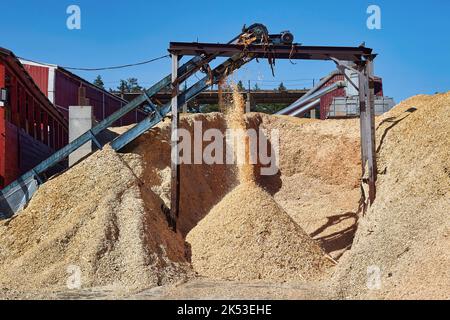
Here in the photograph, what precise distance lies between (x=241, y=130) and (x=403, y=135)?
6.88 meters

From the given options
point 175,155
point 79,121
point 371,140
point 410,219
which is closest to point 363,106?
point 371,140

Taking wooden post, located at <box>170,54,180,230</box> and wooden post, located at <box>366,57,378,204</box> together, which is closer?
wooden post, located at <box>170,54,180,230</box>

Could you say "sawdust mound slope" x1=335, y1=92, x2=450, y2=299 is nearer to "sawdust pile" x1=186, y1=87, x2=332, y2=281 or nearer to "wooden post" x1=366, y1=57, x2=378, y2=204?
"wooden post" x1=366, y1=57, x2=378, y2=204

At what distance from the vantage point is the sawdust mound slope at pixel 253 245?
1200 cm

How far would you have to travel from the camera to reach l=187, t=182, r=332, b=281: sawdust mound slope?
39.4 feet

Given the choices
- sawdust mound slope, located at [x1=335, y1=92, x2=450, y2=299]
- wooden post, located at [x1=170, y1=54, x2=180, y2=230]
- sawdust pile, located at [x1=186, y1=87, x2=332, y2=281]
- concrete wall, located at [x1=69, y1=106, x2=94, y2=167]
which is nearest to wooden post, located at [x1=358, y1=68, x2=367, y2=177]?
sawdust mound slope, located at [x1=335, y1=92, x2=450, y2=299]

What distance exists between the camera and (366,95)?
15234mm

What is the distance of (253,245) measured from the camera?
12508 millimetres

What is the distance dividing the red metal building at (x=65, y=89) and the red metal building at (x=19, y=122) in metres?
5.40

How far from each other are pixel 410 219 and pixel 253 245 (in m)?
3.19

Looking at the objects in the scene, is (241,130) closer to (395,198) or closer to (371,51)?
(371,51)

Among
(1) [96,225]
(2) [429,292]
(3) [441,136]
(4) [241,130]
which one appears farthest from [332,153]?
(2) [429,292]

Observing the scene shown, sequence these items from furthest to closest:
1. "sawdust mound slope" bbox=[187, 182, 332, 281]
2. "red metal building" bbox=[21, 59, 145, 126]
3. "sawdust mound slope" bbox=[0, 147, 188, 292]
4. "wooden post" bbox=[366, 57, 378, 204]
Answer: "red metal building" bbox=[21, 59, 145, 126], "wooden post" bbox=[366, 57, 378, 204], "sawdust mound slope" bbox=[187, 182, 332, 281], "sawdust mound slope" bbox=[0, 147, 188, 292]

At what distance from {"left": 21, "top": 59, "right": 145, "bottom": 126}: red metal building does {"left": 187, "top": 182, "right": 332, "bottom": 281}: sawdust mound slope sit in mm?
14177
